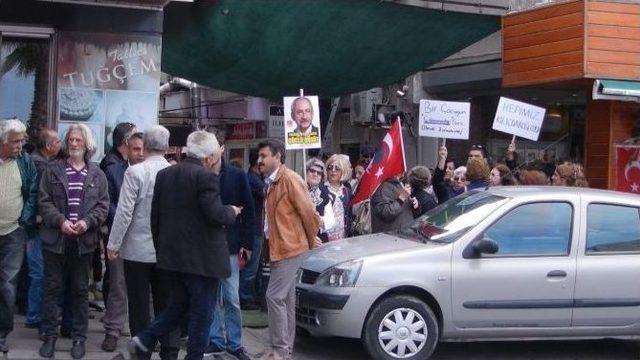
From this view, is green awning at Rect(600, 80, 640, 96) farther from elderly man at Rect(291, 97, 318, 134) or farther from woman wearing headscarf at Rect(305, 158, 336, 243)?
woman wearing headscarf at Rect(305, 158, 336, 243)

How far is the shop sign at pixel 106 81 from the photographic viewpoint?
10969 mm

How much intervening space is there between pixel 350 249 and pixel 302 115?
2375 mm

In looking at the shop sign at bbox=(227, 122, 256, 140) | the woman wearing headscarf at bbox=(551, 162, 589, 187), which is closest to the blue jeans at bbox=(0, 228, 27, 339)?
the woman wearing headscarf at bbox=(551, 162, 589, 187)

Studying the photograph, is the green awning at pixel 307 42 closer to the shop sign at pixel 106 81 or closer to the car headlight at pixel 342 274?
the shop sign at pixel 106 81

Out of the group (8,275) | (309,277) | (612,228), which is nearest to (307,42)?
(309,277)

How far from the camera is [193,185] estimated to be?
727 centimetres

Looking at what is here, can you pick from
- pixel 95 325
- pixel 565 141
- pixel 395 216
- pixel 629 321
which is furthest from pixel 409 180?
pixel 565 141

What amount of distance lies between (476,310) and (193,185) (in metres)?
2.97

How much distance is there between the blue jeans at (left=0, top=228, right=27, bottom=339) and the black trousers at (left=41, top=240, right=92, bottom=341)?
0.24 m

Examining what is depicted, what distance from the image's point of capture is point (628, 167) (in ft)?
44.2

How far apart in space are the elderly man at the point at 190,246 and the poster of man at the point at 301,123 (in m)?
3.62

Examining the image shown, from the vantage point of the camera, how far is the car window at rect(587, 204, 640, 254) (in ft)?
29.7

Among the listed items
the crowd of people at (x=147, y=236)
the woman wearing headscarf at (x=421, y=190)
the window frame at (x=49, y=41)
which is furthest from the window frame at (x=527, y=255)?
the window frame at (x=49, y=41)

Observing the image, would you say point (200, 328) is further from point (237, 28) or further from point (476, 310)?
point (237, 28)
